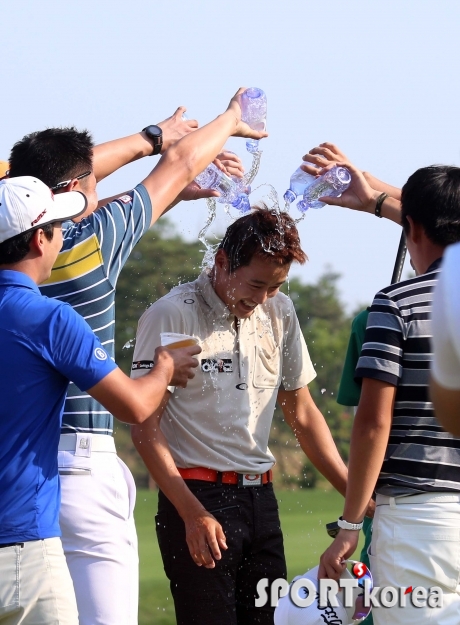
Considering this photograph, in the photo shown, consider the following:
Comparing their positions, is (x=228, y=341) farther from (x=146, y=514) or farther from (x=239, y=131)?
(x=146, y=514)

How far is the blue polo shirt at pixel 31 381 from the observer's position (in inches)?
121

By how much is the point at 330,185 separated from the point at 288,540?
13.3m

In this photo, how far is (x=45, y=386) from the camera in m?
3.12

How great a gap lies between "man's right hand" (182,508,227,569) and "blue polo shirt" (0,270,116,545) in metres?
1.06

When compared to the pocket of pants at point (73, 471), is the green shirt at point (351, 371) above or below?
above

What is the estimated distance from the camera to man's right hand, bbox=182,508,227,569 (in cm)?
411

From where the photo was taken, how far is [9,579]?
9.91ft

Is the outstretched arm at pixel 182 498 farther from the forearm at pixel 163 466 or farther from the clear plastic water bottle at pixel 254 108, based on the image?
the clear plastic water bottle at pixel 254 108

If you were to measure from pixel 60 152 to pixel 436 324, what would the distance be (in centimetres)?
215

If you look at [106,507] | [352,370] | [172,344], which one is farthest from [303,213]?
[106,507]

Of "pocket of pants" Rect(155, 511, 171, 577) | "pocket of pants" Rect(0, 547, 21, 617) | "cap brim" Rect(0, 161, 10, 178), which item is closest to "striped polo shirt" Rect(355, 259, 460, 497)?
"pocket of pants" Rect(155, 511, 171, 577)

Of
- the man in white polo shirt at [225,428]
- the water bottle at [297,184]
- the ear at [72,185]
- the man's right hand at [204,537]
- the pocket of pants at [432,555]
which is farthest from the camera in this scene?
the water bottle at [297,184]

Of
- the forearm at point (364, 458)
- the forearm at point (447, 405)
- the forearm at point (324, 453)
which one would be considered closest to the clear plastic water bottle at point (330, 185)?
the forearm at point (324, 453)

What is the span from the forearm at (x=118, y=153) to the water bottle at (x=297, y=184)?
2.83 ft
